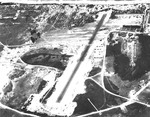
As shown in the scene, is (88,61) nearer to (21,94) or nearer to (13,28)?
(21,94)

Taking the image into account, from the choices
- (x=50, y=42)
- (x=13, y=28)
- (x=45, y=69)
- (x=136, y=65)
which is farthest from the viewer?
(x=13, y=28)

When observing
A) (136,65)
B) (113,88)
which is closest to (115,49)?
(136,65)

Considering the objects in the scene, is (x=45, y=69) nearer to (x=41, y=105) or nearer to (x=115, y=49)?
(x=41, y=105)

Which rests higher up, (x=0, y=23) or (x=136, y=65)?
(x=0, y=23)

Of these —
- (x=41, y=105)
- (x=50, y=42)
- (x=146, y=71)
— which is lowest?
(x=41, y=105)

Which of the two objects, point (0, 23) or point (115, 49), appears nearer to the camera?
point (115, 49)

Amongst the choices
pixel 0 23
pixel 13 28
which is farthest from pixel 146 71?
pixel 0 23

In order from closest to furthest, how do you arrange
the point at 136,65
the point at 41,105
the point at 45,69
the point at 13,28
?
the point at 41,105, the point at 136,65, the point at 45,69, the point at 13,28
